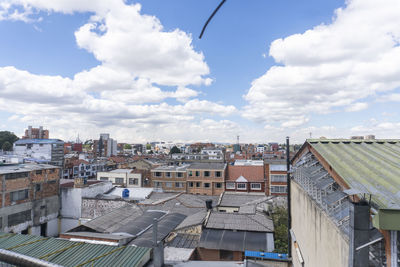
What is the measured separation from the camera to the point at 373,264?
393cm

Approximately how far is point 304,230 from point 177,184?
34951 mm

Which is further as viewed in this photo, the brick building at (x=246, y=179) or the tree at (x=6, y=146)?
the tree at (x=6, y=146)

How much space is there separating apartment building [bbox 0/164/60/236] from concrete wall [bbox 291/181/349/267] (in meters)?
28.1

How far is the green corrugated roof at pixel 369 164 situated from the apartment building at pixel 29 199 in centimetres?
2903

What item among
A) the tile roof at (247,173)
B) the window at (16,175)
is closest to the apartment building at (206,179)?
the tile roof at (247,173)

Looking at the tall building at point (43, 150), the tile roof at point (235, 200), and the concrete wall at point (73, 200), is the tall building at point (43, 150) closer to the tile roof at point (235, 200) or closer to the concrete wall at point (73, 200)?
the concrete wall at point (73, 200)

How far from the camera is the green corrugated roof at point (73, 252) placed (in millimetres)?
8195

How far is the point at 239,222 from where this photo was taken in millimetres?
17469

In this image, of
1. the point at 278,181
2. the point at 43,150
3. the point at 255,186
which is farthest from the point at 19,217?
the point at 43,150

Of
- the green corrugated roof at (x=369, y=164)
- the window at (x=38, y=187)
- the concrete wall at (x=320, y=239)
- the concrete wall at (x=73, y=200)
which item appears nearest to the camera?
the green corrugated roof at (x=369, y=164)

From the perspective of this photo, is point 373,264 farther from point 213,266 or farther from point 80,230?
point 80,230

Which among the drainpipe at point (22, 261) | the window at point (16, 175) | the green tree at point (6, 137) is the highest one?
the green tree at point (6, 137)

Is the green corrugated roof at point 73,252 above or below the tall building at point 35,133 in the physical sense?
below

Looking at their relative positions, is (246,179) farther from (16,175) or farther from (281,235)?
(16,175)
